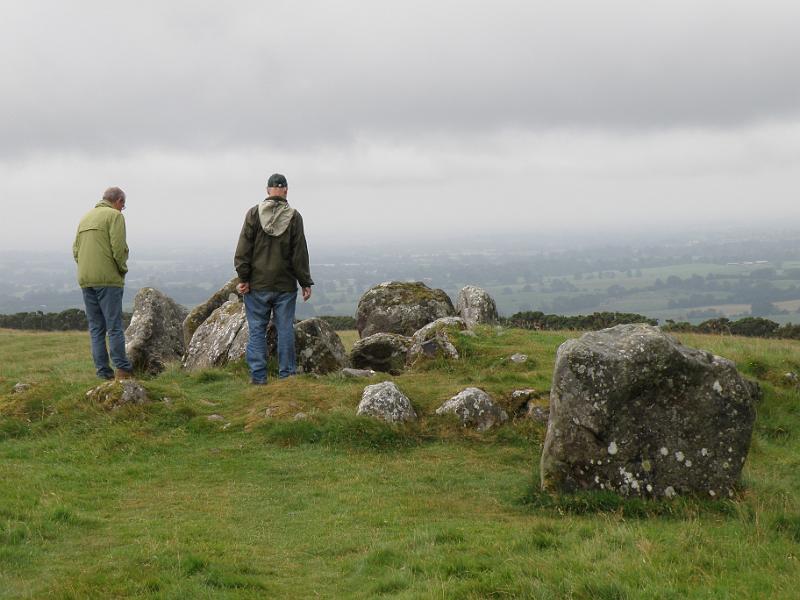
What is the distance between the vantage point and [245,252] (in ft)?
58.1

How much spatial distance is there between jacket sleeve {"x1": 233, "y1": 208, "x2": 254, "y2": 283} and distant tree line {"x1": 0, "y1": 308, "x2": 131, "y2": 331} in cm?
2964

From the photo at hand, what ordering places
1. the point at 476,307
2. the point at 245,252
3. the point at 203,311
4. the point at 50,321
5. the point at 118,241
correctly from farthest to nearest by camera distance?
the point at 50,321 → the point at 476,307 → the point at 203,311 → the point at 245,252 → the point at 118,241

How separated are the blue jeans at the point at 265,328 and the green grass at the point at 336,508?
2.08ft

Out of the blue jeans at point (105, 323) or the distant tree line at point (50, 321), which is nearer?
the blue jeans at point (105, 323)

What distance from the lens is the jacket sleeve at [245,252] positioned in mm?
17578

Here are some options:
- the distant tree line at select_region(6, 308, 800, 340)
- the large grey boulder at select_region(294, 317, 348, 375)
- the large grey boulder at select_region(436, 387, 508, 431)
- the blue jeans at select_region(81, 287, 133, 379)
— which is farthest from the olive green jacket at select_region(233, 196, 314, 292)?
the distant tree line at select_region(6, 308, 800, 340)

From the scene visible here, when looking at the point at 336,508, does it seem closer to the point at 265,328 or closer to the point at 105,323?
the point at 265,328

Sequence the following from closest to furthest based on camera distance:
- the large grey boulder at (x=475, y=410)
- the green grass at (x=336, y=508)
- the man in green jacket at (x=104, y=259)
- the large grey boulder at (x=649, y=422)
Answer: the green grass at (x=336, y=508) < the large grey boulder at (x=649, y=422) < the large grey boulder at (x=475, y=410) < the man in green jacket at (x=104, y=259)

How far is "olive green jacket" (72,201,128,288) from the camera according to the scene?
56.9 feet

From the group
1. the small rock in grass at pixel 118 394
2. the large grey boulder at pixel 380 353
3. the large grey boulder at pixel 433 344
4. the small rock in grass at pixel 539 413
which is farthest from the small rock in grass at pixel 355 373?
the small rock in grass at pixel 118 394

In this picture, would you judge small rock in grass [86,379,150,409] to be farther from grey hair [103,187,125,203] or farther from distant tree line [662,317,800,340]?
distant tree line [662,317,800,340]

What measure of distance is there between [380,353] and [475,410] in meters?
6.02

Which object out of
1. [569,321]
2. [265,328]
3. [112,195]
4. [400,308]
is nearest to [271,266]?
[265,328]

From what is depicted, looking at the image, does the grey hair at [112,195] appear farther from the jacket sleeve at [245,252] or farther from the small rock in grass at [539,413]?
the small rock in grass at [539,413]
